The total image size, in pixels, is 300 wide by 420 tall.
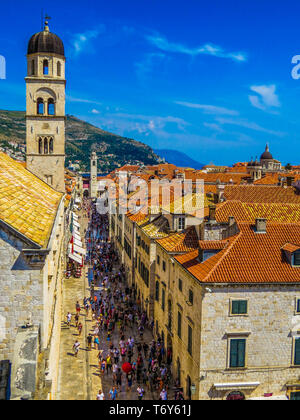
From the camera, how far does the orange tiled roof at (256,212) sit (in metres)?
32.4

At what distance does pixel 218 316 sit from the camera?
76.5 ft

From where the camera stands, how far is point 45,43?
37.2m

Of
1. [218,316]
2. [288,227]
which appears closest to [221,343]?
[218,316]

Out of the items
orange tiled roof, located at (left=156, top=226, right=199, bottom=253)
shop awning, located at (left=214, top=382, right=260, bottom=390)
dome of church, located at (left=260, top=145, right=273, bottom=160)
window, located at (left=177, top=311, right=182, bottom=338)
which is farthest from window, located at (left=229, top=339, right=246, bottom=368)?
dome of church, located at (left=260, top=145, right=273, bottom=160)

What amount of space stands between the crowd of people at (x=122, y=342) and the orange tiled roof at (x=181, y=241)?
23.9 ft

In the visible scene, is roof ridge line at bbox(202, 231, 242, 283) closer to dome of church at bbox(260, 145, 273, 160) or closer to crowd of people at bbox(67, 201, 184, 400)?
crowd of people at bbox(67, 201, 184, 400)

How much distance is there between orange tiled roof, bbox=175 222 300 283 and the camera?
2364 centimetres

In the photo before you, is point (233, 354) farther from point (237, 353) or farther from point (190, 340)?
point (190, 340)

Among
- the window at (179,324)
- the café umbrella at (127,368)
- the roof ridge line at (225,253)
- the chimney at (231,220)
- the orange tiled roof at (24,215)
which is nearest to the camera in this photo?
the orange tiled roof at (24,215)

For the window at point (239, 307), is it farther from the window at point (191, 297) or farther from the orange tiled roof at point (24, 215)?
the orange tiled roof at point (24, 215)

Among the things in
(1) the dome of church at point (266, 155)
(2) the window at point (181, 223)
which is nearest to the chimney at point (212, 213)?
(2) the window at point (181, 223)

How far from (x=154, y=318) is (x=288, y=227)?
14.4m

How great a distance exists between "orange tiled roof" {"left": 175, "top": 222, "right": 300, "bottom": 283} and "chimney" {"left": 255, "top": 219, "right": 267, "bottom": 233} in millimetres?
254
